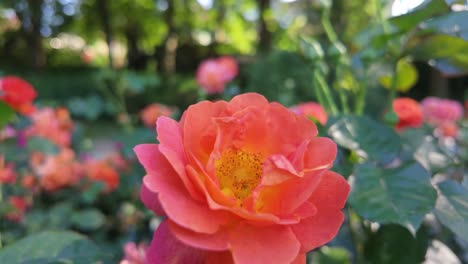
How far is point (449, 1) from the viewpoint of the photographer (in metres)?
0.50

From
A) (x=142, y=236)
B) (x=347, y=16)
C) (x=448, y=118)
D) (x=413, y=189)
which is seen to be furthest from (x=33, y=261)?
(x=347, y=16)

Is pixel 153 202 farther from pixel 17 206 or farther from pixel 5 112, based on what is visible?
pixel 17 206

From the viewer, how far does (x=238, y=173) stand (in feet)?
1.29

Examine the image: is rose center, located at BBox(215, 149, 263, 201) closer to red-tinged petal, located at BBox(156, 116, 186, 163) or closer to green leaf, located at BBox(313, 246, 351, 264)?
red-tinged petal, located at BBox(156, 116, 186, 163)

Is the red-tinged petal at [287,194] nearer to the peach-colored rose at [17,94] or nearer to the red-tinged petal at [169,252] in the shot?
the red-tinged petal at [169,252]

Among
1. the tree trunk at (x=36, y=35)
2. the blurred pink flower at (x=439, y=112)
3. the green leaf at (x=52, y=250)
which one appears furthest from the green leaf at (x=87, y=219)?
the tree trunk at (x=36, y=35)

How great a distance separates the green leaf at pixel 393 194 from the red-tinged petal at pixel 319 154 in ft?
0.27

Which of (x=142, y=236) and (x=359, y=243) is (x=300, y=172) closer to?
(x=359, y=243)

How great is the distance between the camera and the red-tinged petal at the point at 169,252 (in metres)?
0.33

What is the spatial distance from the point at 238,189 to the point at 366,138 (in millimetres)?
206

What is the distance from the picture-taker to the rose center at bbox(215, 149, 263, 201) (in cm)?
39

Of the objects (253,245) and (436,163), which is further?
(436,163)

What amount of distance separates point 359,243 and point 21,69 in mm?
10663

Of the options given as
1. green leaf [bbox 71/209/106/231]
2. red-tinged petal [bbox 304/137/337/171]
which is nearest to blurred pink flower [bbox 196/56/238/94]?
green leaf [bbox 71/209/106/231]
